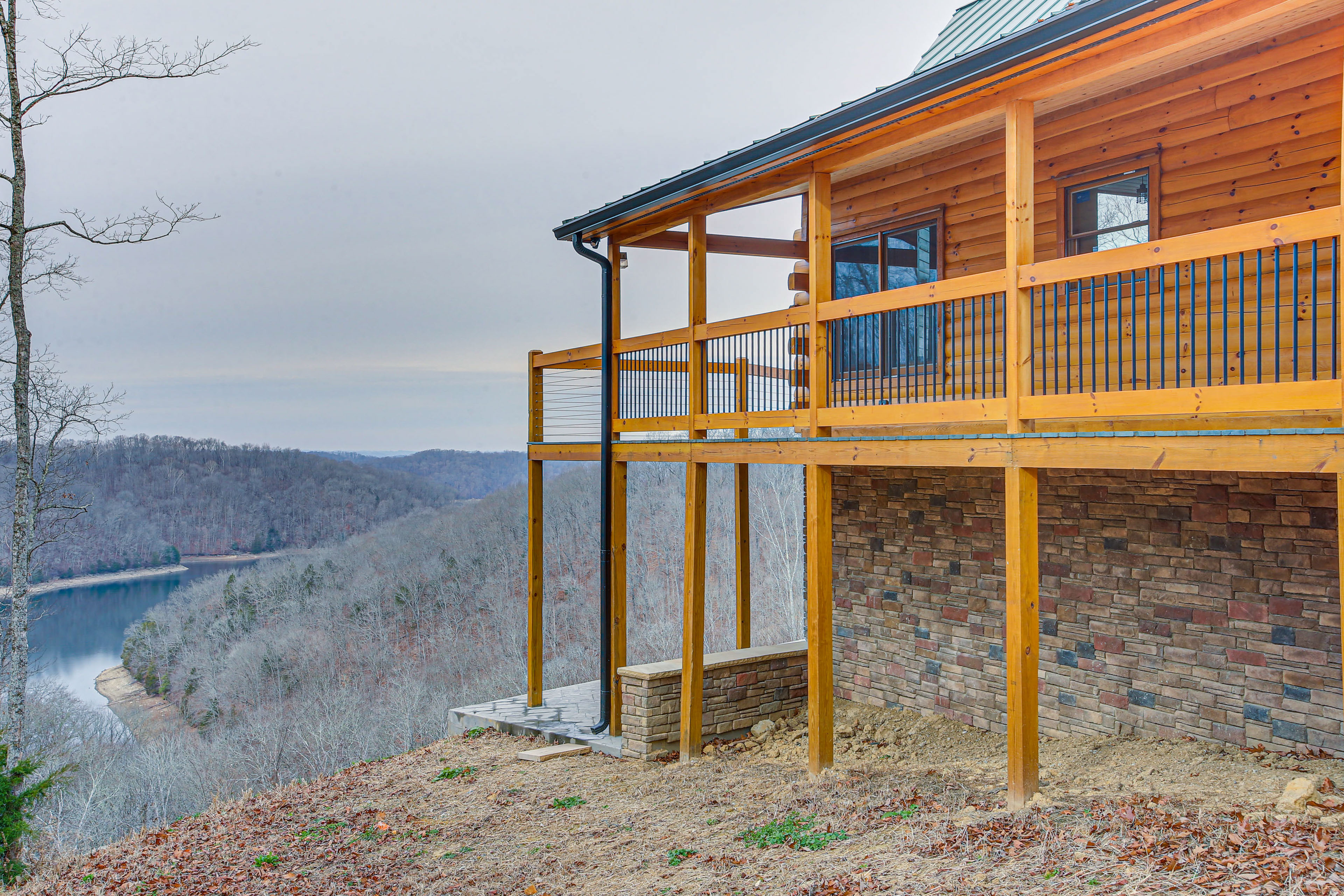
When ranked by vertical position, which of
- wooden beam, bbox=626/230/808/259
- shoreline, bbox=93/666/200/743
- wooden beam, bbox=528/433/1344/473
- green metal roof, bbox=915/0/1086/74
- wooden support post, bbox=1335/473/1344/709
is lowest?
shoreline, bbox=93/666/200/743

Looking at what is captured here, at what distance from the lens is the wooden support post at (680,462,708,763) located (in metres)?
9.38

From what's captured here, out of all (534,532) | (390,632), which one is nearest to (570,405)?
(534,532)

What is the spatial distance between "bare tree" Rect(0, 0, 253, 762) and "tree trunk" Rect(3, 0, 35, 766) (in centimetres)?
2

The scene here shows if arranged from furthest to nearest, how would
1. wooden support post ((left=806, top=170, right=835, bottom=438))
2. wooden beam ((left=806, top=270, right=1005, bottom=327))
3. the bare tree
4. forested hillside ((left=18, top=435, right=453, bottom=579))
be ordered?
forested hillside ((left=18, top=435, right=453, bottom=579)) < the bare tree < wooden support post ((left=806, top=170, right=835, bottom=438)) < wooden beam ((left=806, top=270, right=1005, bottom=327))

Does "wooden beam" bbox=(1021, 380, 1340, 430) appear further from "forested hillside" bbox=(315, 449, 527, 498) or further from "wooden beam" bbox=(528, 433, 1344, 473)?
"forested hillside" bbox=(315, 449, 527, 498)

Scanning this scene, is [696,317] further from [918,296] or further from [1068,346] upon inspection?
[1068,346]

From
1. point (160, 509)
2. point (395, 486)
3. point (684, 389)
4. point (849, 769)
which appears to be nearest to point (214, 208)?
point (160, 509)

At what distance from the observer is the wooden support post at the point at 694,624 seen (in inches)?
369

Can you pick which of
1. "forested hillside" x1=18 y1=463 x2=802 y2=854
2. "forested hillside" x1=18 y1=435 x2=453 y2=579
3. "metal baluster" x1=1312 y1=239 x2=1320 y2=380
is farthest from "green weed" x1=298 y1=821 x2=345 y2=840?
"forested hillside" x1=18 y1=435 x2=453 y2=579

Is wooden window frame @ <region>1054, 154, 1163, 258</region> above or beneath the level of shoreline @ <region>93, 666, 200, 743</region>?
above

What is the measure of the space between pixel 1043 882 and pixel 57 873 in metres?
8.86

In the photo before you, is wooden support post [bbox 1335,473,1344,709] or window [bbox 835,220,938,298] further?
window [bbox 835,220,938,298]

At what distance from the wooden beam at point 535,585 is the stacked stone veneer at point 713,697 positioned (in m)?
2.31

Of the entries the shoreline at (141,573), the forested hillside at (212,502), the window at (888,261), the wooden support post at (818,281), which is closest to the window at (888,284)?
the window at (888,261)
